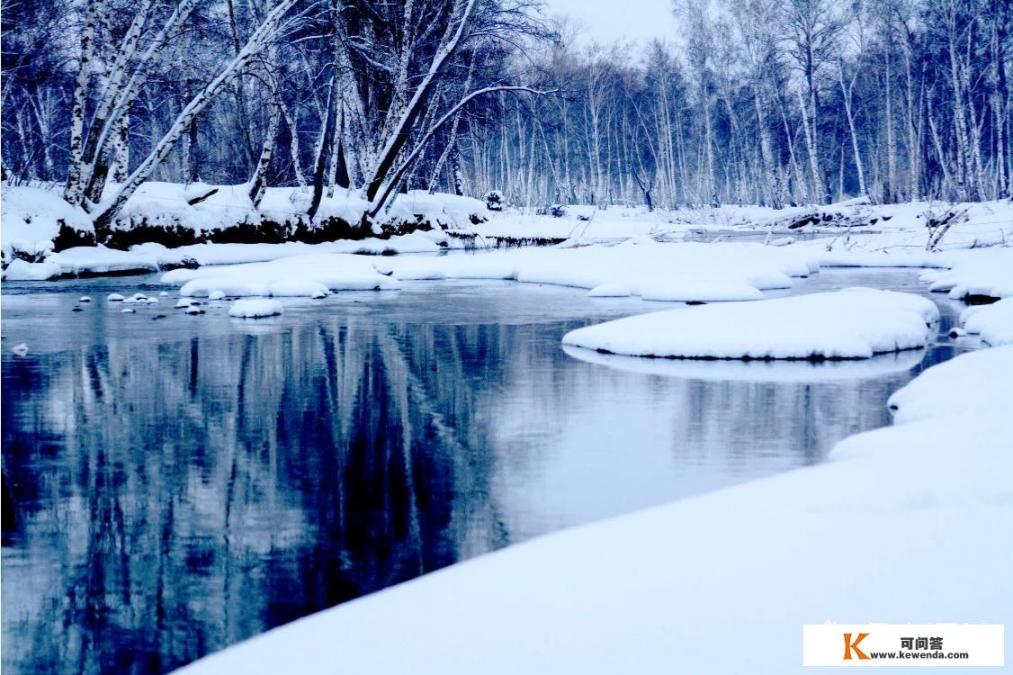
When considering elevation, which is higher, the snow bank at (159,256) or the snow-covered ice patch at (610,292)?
the snow bank at (159,256)

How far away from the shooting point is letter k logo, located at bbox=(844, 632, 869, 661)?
246 cm

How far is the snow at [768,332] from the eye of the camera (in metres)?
8.84

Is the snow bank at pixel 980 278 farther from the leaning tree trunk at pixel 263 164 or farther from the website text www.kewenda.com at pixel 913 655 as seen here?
the leaning tree trunk at pixel 263 164

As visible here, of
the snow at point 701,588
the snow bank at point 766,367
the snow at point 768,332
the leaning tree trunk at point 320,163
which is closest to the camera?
the snow at point 701,588

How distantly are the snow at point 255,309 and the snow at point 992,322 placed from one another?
7.15 m

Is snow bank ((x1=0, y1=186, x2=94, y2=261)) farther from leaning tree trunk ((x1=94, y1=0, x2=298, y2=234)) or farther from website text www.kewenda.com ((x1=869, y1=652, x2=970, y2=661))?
website text www.kewenda.com ((x1=869, y1=652, x2=970, y2=661))

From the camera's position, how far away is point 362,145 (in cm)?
2592

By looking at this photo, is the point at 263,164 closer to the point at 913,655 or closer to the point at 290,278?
the point at 290,278

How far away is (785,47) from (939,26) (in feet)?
18.0

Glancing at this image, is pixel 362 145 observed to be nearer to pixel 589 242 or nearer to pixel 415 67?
pixel 415 67

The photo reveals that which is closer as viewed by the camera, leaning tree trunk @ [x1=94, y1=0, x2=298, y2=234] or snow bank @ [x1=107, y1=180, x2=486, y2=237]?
leaning tree trunk @ [x1=94, y1=0, x2=298, y2=234]

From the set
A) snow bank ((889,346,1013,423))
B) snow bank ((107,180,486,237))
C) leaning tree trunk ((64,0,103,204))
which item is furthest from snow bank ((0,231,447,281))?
snow bank ((889,346,1013,423))

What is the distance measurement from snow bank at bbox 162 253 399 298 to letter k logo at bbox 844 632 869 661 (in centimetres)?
1262

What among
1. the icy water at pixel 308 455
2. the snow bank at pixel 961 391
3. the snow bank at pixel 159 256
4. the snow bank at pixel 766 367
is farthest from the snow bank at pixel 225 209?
the snow bank at pixel 961 391
